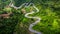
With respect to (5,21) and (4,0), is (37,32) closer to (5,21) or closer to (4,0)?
(5,21)

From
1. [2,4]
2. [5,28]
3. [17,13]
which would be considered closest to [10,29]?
[5,28]

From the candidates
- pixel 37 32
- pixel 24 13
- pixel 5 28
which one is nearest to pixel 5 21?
pixel 5 28

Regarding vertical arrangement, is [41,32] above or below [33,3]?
below

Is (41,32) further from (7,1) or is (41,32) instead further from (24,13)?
(7,1)

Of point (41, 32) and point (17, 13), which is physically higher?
point (17, 13)

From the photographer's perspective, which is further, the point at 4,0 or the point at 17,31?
the point at 4,0

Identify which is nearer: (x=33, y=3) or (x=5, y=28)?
(x=5, y=28)
